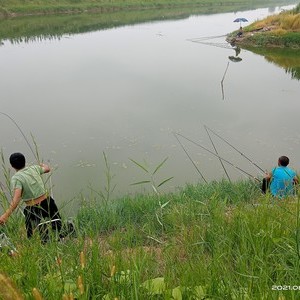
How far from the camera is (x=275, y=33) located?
19484 mm

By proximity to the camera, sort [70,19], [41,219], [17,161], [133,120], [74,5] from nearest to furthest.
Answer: [41,219] < [17,161] < [133,120] < [70,19] < [74,5]

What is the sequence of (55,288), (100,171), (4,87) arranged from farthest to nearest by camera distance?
(4,87)
(100,171)
(55,288)

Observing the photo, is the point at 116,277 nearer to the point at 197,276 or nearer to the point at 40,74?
the point at 197,276

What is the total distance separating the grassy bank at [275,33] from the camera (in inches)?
736

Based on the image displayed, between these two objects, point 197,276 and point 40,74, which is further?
point 40,74

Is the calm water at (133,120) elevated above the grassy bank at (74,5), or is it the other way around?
the grassy bank at (74,5)

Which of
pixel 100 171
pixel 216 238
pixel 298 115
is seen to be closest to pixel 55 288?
pixel 216 238

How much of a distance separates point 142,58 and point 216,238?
15238 millimetres

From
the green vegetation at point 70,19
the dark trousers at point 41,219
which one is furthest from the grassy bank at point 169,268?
the green vegetation at point 70,19

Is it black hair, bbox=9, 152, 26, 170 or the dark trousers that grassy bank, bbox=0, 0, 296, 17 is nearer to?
black hair, bbox=9, 152, 26, 170

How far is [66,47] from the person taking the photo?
18.7m

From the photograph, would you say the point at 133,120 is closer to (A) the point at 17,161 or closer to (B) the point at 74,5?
(A) the point at 17,161

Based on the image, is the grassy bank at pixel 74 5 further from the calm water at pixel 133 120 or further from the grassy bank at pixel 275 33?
the grassy bank at pixel 275 33

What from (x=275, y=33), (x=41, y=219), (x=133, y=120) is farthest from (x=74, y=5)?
(x=41, y=219)
